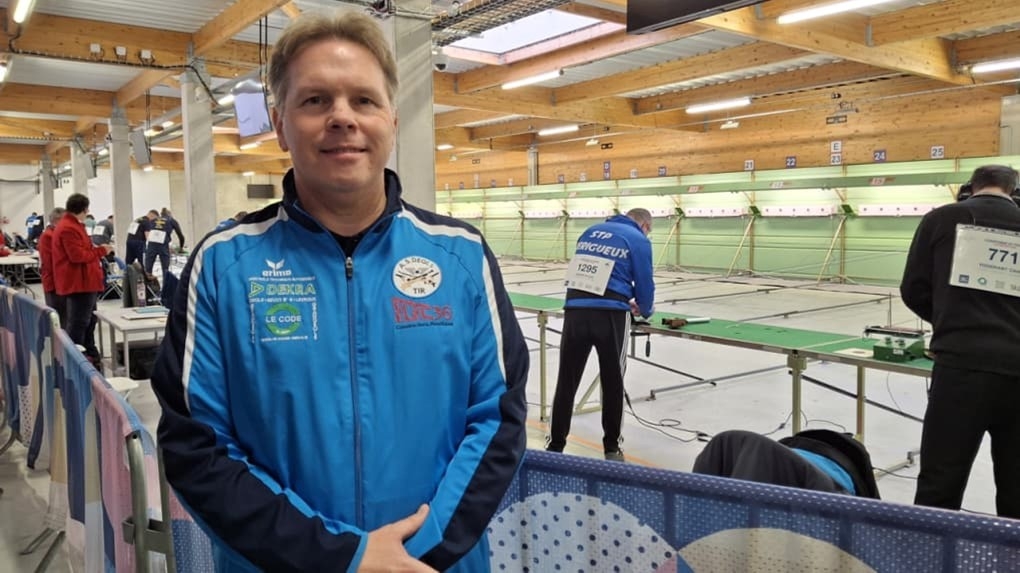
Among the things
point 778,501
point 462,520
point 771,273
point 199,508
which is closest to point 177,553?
point 199,508

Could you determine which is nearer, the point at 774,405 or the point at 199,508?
the point at 199,508

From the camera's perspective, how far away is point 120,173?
13.2m

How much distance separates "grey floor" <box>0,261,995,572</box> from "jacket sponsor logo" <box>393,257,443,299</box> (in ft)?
7.11

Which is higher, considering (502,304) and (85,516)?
(502,304)

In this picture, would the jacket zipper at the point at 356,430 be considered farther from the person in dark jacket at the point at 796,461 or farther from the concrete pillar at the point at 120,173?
the concrete pillar at the point at 120,173

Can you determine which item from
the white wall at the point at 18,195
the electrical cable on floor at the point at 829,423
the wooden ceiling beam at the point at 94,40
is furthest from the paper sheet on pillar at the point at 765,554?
the white wall at the point at 18,195

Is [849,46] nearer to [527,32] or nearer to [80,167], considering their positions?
[527,32]

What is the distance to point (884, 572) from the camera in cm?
126

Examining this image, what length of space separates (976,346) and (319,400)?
2.67 m

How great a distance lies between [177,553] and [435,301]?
1.26 metres

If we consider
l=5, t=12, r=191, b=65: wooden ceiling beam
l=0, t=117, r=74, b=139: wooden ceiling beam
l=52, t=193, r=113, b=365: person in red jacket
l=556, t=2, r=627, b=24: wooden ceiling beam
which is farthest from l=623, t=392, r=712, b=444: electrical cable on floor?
l=0, t=117, r=74, b=139: wooden ceiling beam

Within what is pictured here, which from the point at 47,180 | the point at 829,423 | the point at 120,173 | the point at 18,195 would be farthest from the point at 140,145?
the point at 18,195

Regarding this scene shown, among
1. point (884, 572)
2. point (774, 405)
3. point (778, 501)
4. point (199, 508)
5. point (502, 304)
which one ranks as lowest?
point (774, 405)

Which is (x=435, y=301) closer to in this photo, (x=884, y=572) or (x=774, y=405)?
(x=884, y=572)
